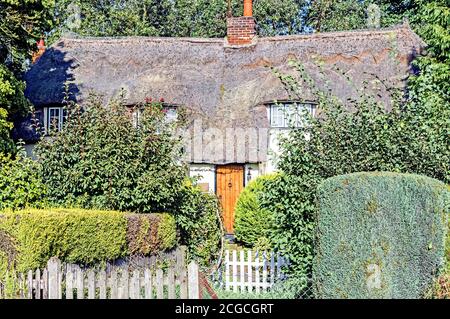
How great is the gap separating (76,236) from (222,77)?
15.7 meters

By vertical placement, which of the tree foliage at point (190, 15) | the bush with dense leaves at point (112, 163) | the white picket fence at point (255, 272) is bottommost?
the white picket fence at point (255, 272)

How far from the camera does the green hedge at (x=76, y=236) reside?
9812 mm

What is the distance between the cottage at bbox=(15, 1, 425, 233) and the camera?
77.5 feet

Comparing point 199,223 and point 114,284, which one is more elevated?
point 114,284

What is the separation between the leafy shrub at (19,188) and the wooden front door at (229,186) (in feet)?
32.5

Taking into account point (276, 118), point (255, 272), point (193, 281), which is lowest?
point (255, 272)

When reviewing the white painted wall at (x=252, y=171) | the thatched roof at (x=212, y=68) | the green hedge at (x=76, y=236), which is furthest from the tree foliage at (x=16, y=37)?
the white painted wall at (x=252, y=171)

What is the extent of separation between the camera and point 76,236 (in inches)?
427

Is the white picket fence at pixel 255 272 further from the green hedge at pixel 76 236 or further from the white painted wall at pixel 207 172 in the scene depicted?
the white painted wall at pixel 207 172

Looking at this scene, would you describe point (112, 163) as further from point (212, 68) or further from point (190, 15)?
point (190, 15)

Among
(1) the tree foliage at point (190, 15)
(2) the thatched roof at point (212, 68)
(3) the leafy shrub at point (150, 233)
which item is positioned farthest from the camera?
(1) the tree foliage at point (190, 15)

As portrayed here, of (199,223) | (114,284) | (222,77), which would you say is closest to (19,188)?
(199,223)

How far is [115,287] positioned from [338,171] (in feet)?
13.4

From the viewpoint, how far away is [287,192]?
448 inches
